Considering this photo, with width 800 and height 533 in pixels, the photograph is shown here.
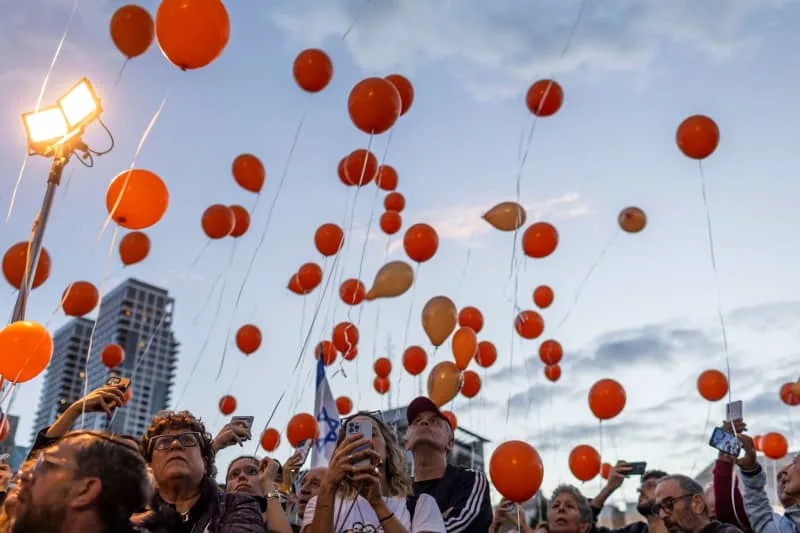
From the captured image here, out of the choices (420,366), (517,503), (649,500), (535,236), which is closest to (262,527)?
(517,503)

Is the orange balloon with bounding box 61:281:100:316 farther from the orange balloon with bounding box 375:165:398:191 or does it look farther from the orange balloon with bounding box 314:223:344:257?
the orange balloon with bounding box 375:165:398:191

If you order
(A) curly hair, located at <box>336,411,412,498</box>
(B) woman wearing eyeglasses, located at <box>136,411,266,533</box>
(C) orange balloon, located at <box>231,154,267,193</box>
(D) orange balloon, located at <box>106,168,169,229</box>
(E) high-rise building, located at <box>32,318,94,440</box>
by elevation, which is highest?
(E) high-rise building, located at <box>32,318,94,440</box>

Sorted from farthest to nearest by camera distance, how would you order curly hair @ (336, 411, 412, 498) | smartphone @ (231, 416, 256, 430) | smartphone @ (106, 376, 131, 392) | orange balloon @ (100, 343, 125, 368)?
orange balloon @ (100, 343, 125, 368) → smartphone @ (231, 416, 256, 430) → curly hair @ (336, 411, 412, 498) → smartphone @ (106, 376, 131, 392)

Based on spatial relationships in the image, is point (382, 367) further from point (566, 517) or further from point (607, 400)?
point (566, 517)

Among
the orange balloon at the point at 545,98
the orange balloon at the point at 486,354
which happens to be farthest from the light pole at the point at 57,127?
the orange balloon at the point at 486,354

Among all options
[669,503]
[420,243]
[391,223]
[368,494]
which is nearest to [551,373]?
[391,223]

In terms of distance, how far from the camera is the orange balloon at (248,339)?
8133 mm

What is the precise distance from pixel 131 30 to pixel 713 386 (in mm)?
6655

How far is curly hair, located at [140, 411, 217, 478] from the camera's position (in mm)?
2803

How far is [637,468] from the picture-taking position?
4.73 m

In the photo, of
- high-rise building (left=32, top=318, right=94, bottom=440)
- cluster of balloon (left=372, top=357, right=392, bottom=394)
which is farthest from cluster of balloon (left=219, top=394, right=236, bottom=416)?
high-rise building (left=32, top=318, right=94, bottom=440)

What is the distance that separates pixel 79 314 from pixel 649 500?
16.3 ft

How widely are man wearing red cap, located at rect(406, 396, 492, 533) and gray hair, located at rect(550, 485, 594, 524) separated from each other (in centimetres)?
93

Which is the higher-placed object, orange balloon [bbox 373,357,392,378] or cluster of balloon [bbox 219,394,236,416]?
orange balloon [bbox 373,357,392,378]
